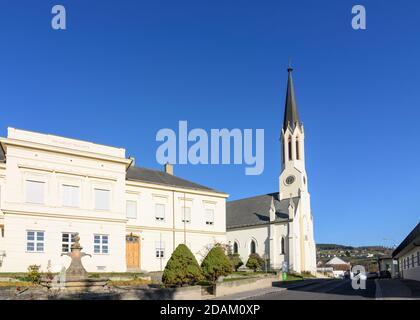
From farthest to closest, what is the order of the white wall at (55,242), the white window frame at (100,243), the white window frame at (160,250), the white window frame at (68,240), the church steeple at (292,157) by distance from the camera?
the church steeple at (292,157) → the white window frame at (160,250) → the white window frame at (100,243) → the white window frame at (68,240) → the white wall at (55,242)

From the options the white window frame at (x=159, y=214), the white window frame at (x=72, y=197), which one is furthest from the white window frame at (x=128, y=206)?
the white window frame at (x=72, y=197)

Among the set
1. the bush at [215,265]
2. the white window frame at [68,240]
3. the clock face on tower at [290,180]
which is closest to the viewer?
the bush at [215,265]

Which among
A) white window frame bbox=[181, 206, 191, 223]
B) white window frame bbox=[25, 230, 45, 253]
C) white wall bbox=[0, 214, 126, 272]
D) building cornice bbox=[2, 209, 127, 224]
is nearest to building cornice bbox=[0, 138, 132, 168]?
building cornice bbox=[2, 209, 127, 224]

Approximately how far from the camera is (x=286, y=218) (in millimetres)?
74500

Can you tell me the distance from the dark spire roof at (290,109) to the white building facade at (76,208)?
39995mm

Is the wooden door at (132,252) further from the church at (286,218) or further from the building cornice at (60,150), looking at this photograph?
the church at (286,218)

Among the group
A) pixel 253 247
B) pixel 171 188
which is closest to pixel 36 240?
pixel 171 188

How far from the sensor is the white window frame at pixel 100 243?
37.6 metres

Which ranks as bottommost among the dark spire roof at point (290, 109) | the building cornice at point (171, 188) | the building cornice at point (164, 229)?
the building cornice at point (164, 229)

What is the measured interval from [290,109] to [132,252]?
47.6 meters

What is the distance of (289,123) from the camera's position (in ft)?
268

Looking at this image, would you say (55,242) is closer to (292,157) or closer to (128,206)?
(128,206)

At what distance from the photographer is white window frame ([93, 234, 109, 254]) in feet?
123
